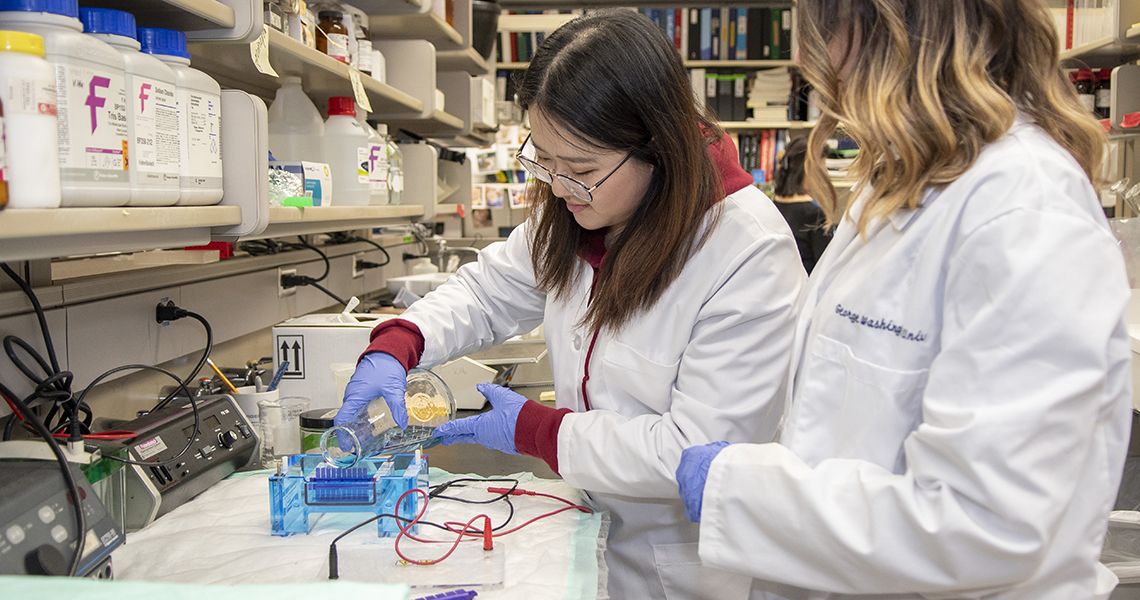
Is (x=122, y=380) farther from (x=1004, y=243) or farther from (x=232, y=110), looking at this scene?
(x=1004, y=243)

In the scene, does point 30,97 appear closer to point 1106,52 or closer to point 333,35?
point 333,35

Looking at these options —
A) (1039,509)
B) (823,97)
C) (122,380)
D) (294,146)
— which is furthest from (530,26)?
(1039,509)

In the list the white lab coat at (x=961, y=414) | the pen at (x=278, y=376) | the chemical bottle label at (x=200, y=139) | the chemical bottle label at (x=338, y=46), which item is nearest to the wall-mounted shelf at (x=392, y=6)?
the chemical bottle label at (x=338, y=46)

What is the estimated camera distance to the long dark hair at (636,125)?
1.37m

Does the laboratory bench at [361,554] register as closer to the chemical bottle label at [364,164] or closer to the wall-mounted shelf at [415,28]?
the chemical bottle label at [364,164]

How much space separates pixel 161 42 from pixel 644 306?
0.79 metres

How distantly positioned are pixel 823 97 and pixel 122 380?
136 cm

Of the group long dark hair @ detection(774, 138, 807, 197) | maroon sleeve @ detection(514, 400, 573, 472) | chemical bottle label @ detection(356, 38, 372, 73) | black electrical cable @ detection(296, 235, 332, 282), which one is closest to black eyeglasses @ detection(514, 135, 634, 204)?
maroon sleeve @ detection(514, 400, 573, 472)

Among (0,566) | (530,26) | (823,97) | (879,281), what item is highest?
(530,26)

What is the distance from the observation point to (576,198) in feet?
A: 4.85

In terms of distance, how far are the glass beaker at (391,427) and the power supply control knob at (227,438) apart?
0.15 meters

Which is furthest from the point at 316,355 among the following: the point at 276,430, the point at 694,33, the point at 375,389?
the point at 694,33

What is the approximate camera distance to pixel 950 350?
2.94ft

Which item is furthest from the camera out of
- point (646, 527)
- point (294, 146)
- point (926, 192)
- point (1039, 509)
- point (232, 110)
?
point (294, 146)
